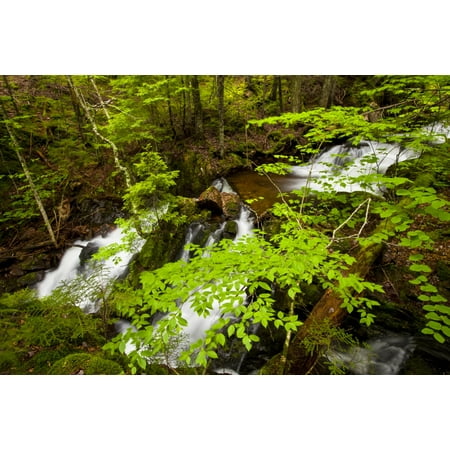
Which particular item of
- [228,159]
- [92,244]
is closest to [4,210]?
[92,244]

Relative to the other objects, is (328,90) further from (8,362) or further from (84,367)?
(8,362)

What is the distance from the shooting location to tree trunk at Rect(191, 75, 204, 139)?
557 centimetres

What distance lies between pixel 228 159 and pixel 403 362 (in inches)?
181

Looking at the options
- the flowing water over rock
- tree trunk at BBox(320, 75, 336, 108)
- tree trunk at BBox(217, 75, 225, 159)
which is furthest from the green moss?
tree trunk at BBox(320, 75, 336, 108)

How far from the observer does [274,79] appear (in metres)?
7.21

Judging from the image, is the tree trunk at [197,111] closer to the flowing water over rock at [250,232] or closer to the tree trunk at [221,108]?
the tree trunk at [221,108]

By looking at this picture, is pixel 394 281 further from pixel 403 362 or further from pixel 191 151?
pixel 191 151

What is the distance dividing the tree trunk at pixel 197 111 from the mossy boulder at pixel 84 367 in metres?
5.08

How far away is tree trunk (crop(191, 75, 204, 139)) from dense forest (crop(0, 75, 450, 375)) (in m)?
0.03

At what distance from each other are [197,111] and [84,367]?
18.0 ft

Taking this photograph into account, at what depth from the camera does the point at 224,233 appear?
3.73 meters

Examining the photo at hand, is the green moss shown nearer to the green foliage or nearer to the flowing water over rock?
the green foliage

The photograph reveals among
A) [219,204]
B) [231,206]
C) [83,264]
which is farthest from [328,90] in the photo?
[83,264]

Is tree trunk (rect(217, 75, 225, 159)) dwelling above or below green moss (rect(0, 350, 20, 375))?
above
